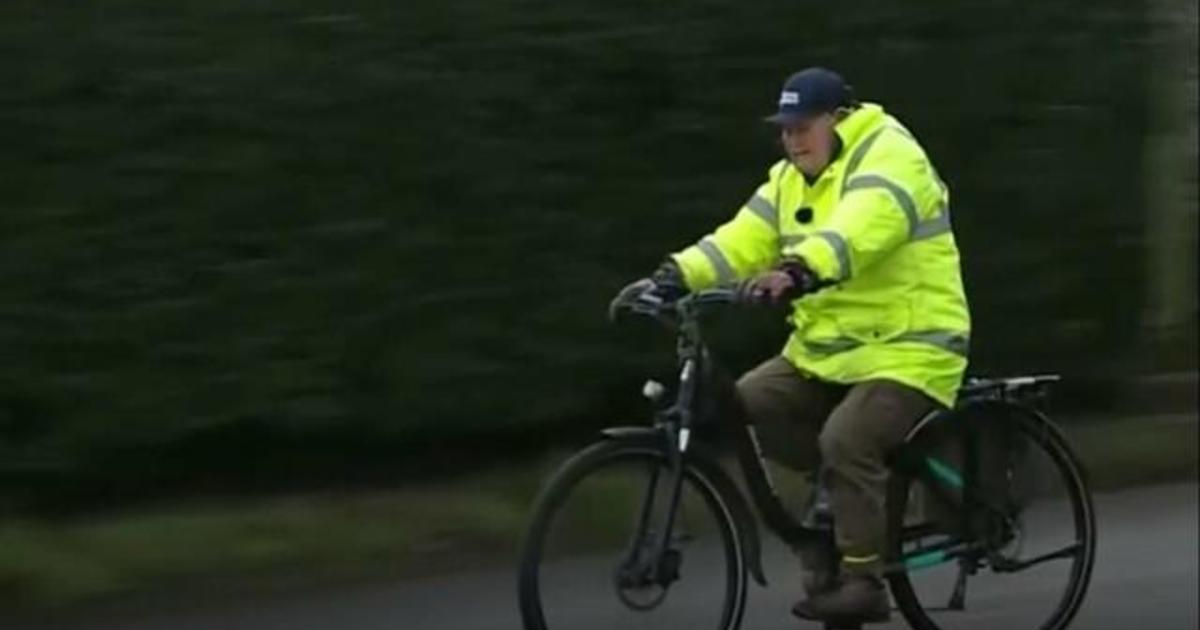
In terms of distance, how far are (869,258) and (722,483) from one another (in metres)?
0.75

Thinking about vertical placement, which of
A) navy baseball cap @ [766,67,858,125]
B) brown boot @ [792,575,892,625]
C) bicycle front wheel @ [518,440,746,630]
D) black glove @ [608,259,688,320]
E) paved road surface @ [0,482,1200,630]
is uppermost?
navy baseball cap @ [766,67,858,125]

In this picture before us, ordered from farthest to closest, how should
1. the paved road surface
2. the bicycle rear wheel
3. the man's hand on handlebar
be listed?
1. the paved road surface
2. the bicycle rear wheel
3. the man's hand on handlebar

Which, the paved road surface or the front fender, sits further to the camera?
the paved road surface

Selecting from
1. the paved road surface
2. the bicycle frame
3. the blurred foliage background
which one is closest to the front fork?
the bicycle frame

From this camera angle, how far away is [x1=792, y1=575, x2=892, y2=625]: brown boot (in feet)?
23.6

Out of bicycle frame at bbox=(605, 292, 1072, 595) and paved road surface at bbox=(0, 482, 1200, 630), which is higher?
bicycle frame at bbox=(605, 292, 1072, 595)

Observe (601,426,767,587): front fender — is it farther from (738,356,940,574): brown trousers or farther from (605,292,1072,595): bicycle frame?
(738,356,940,574): brown trousers

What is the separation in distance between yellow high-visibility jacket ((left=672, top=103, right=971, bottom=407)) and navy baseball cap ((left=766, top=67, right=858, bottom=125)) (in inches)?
3.9

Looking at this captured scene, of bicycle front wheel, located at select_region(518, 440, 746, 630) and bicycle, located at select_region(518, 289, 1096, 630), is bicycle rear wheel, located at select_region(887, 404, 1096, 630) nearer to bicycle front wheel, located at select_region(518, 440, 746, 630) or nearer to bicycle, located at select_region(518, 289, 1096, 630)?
bicycle, located at select_region(518, 289, 1096, 630)

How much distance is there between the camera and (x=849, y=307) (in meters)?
7.14

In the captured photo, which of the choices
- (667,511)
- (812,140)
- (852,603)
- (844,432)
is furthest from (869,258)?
(852,603)

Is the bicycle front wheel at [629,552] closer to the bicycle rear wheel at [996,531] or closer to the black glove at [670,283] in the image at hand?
the black glove at [670,283]

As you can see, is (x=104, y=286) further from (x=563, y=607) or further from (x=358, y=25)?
(x=563, y=607)

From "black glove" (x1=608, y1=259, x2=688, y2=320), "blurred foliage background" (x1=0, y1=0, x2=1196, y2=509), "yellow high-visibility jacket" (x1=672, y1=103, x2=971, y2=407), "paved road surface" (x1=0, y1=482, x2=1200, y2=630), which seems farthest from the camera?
"blurred foliage background" (x1=0, y1=0, x2=1196, y2=509)
